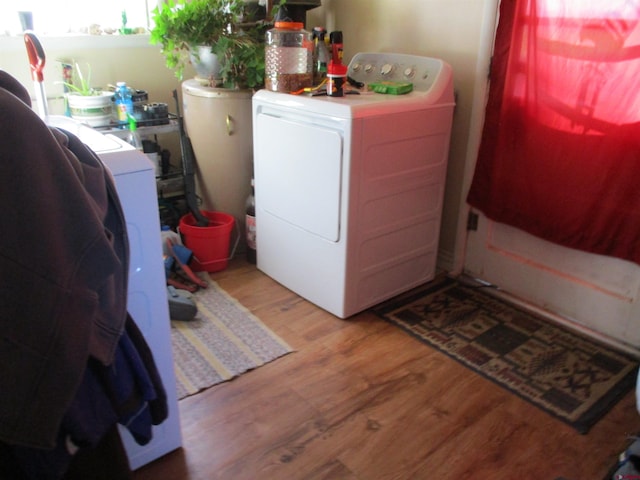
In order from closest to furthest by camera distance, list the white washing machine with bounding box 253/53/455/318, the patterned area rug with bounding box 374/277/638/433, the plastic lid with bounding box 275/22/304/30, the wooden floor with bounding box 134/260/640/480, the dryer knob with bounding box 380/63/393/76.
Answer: the wooden floor with bounding box 134/260/640/480 < the patterned area rug with bounding box 374/277/638/433 < the white washing machine with bounding box 253/53/455/318 < the plastic lid with bounding box 275/22/304/30 < the dryer knob with bounding box 380/63/393/76

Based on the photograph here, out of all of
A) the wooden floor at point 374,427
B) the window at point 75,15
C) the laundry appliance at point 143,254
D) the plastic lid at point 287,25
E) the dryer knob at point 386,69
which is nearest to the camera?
the laundry appliance at point 143,254

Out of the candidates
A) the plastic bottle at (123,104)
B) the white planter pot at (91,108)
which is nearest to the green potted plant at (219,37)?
the plastic bottle at (123,104)

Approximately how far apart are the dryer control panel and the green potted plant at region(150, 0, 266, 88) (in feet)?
1.55

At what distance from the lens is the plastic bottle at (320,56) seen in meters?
2.42

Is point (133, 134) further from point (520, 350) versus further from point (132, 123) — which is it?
point (520, 350)

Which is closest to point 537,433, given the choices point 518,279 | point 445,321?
point 445,321

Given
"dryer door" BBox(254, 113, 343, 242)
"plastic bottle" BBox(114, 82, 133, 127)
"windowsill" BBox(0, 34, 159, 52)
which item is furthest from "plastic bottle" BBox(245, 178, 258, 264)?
"windowsill" BBox(0, 34, 159, 52)

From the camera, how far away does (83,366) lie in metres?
0.80

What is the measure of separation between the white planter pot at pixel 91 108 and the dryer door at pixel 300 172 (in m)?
0.75

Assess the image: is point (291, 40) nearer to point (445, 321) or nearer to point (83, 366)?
point (445, 321)

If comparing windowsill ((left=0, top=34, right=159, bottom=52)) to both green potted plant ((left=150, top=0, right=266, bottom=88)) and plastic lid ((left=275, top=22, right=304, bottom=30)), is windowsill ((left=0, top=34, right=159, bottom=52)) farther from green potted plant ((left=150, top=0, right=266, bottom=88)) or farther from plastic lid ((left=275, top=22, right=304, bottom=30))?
plastic lid ((left=275, top=22, right=304, bottom=30))

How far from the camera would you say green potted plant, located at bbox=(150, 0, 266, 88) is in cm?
238

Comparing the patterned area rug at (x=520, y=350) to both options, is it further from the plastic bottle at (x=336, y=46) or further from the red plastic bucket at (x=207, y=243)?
the plastic bottle at (x=336, y=46)

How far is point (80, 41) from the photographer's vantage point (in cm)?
262
